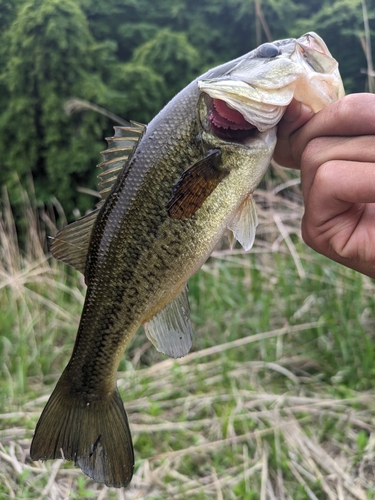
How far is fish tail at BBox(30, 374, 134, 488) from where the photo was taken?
1.41 meters

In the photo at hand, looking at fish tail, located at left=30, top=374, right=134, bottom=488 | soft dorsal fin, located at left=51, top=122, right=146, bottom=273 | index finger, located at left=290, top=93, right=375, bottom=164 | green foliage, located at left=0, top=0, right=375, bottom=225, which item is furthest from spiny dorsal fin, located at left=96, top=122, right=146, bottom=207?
green foliage, located at left=0, top=0, right=375, bottom=225

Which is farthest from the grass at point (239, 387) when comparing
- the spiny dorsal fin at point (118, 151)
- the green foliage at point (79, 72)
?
the green foliage at point (79, 72)

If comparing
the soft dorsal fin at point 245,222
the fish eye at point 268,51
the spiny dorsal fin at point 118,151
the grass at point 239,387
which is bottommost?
the grass at point 239,387

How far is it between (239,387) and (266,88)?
204 centimetres

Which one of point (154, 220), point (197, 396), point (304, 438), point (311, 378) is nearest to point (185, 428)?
point (197, 396)

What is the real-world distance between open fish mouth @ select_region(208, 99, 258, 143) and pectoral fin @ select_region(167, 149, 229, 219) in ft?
0.19

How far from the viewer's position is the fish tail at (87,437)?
55.4 inches

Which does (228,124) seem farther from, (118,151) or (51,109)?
(51,109)

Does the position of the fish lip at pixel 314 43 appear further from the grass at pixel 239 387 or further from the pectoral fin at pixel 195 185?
the grass at pixel 239 387

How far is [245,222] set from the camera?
57.6 inches

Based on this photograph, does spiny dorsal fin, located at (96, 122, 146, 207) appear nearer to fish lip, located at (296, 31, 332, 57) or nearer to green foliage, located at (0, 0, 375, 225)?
fish lip, located at (296, 31, 332, 57)

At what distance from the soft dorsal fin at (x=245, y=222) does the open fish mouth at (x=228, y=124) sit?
0.60 feet

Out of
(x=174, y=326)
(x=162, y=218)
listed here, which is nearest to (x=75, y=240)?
(x=162, y=218)

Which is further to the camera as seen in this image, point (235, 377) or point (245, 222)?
point (235, 377)
